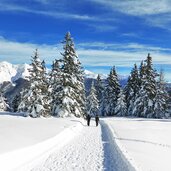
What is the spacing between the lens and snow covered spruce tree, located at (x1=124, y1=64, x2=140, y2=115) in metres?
71.8

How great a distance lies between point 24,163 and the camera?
542 inches

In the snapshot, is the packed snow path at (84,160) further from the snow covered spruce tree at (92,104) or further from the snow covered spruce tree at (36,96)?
the snow covered spruce tree at (92,104)

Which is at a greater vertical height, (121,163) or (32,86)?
(32,86)

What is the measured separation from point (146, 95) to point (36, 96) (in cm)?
2618

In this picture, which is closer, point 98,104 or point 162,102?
point 162,102

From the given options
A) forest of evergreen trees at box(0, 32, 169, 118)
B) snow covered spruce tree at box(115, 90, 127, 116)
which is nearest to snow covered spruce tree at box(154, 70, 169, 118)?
forest of evergreen trees at box(0, 32, 169, 118)

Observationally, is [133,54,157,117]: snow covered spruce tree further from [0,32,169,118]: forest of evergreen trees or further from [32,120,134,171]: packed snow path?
[32,120,134,171]: packed snow path

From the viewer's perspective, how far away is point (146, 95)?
65.3 m

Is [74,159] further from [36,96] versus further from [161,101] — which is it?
[161,101]

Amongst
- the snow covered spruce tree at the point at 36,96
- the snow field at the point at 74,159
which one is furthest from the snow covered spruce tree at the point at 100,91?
the snow field at the point at 74,159

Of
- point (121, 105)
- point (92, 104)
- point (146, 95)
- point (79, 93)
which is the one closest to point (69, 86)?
point (79, 93)

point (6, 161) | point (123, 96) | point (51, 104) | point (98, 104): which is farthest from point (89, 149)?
point (98, 104)

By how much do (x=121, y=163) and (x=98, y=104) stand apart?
65788mm

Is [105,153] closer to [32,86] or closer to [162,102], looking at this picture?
[32,86]
